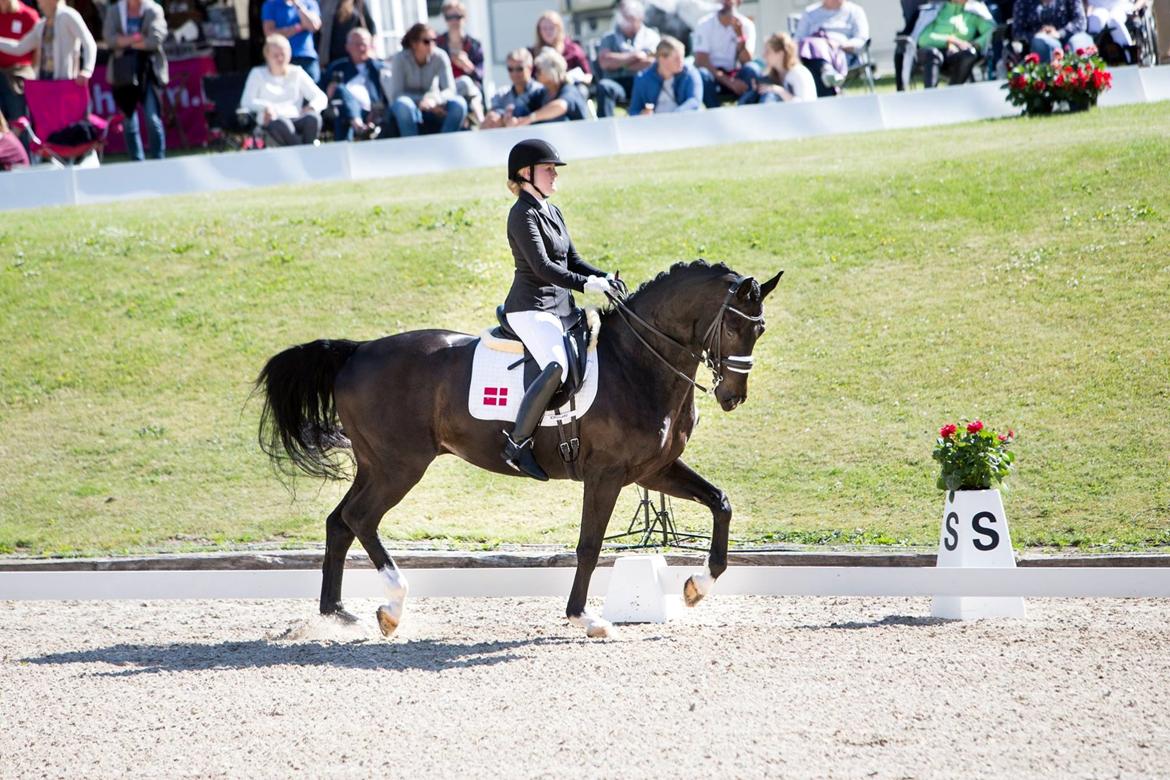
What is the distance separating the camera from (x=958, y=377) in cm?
1008

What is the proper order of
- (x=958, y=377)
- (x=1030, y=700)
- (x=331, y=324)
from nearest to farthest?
(x=1030, y=700) → (x=958, y=377) → (x=331, y=324)

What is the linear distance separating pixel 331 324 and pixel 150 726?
20.4ft

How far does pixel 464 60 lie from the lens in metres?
16.1

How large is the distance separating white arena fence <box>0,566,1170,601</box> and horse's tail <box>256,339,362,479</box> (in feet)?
2.32

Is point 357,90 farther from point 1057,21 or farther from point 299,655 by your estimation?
point 299,655

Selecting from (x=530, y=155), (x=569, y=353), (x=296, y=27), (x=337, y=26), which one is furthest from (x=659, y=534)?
(x=337, y=26)

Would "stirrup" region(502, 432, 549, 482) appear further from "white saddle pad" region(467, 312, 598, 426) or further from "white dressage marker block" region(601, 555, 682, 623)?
"white dressage marker block" region(601, 555, 682, 623)

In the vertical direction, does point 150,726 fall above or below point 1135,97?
below

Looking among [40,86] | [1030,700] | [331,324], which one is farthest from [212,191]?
[1030,700]

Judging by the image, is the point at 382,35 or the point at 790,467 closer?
the point at 790,467

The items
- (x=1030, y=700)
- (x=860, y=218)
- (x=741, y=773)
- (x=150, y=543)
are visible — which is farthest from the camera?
(x=860, y=218)

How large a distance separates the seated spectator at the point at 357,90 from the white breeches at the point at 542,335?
930 centimetres

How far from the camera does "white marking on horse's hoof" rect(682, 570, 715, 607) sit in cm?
691

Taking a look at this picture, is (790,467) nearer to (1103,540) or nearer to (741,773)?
(1103,540)
